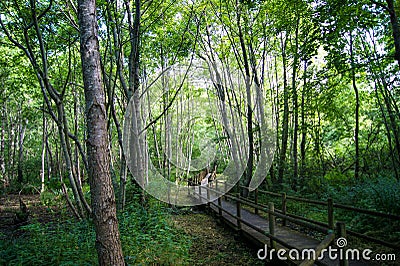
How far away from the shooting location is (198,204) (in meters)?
10.4

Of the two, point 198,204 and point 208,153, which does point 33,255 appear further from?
point 208,153

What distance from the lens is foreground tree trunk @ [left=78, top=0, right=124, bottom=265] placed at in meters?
2.63

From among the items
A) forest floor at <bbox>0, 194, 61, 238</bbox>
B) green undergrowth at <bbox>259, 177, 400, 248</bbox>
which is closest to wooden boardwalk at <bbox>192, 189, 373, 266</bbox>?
green undergrowth at <bbox>259, 177, 400, 248</bbox>

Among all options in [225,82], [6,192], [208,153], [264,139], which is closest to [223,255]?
[264,139]

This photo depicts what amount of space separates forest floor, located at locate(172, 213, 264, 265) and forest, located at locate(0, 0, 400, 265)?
1.5 inches

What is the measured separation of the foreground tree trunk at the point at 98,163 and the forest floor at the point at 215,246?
2625 mm

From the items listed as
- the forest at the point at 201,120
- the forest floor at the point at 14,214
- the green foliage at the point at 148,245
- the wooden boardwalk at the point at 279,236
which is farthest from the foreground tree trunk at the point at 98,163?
the forest floor at the point at 14,214

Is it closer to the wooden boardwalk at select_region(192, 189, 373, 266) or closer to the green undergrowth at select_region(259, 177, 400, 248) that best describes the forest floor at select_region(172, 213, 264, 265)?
the wooden boardwalk at select_region(192, 189, 373, 266)

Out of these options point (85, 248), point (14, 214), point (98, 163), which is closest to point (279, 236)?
point (85, 248)

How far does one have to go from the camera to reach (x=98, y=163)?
265cm

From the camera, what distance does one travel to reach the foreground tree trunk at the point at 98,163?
263cm

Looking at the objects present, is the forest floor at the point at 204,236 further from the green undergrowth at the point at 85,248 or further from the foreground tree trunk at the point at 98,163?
the foreground tree trunk at the point at 98,163

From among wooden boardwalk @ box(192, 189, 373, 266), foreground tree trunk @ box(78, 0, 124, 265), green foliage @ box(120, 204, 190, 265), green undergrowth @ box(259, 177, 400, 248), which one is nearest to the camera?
foreground tree trunk @ box(78, 0, 124, 265)

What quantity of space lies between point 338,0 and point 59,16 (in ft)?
17.6
